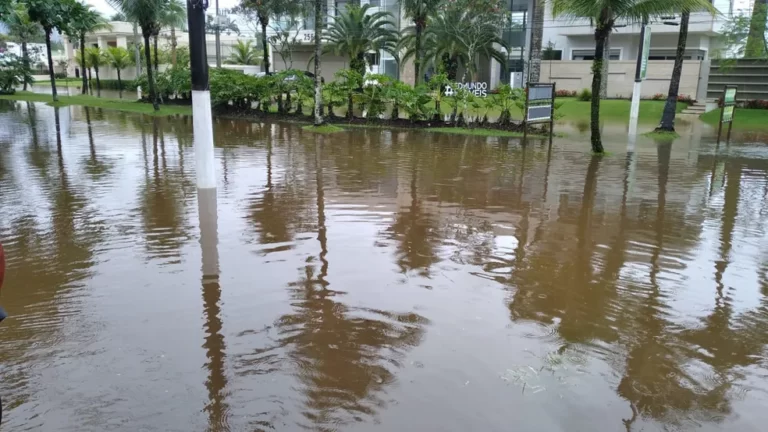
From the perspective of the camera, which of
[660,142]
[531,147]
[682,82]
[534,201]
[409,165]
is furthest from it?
[682,82]

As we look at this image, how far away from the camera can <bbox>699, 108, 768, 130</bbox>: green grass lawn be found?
981 inches

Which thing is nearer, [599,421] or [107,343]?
[599,421]

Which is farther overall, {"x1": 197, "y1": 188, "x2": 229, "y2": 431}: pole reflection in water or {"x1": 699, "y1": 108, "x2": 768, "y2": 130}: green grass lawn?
{"x1": 699, "y1": 108, "x2": 768, "y2": 130}: green grass lawn

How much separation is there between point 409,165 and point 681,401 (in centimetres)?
973

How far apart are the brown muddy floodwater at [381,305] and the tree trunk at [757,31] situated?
22711 mm

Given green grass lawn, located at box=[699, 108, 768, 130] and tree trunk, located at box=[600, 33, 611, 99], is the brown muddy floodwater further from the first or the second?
tree trunk, located at box=[600, 33, 611, 99]

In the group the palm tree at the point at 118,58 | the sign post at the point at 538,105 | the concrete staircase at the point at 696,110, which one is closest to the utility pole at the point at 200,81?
the sign post at the point at 538,105

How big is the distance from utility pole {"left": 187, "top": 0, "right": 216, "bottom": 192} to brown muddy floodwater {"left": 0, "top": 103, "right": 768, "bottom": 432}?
3.01ft

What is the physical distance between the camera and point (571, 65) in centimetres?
3856

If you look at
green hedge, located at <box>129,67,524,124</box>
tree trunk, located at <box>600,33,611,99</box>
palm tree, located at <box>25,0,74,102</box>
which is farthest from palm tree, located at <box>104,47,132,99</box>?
tree trunk, located at <box>600,33,611,99</box>

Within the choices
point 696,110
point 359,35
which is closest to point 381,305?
point 696,110

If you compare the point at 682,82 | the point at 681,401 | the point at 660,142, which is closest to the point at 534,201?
the point at 681,401

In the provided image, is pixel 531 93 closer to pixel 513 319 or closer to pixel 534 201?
pixel 534 201

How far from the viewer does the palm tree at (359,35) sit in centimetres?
3550
